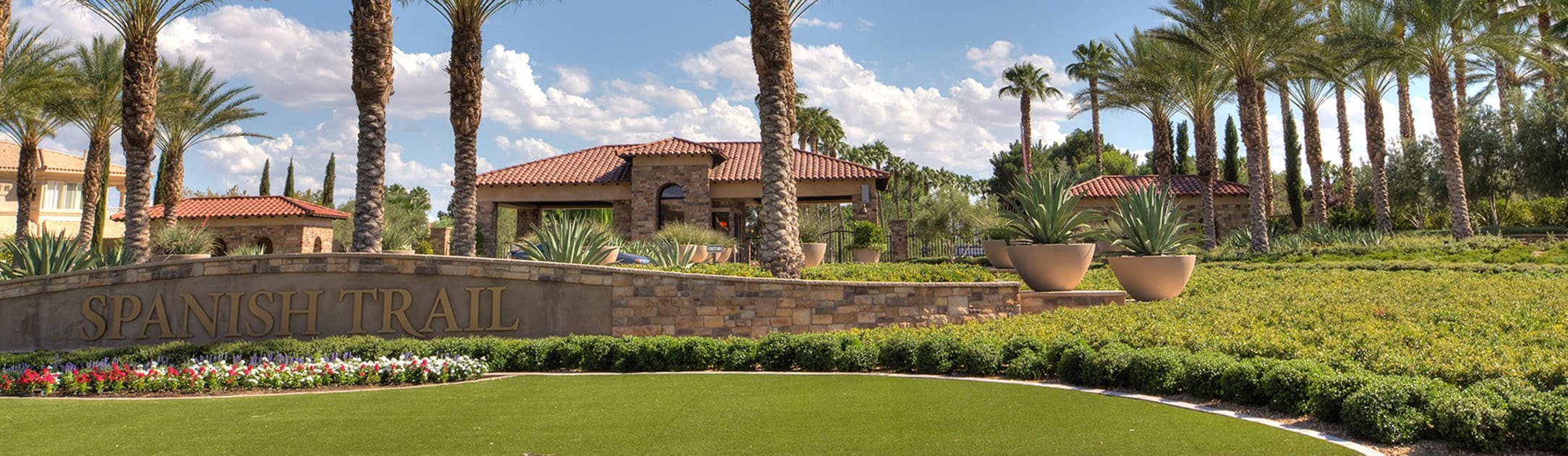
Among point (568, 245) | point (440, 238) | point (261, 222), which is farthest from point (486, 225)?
point (568, 245)

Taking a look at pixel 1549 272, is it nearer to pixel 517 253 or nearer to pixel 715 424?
pixel 715 424

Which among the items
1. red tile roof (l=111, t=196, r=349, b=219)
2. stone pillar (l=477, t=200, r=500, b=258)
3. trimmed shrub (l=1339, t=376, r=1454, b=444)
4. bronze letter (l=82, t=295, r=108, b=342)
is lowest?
trimmed shrub (l=1339, t=376, r=1454, b=444)

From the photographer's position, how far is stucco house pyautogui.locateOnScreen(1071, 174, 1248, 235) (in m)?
32.6

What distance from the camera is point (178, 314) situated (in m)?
11.9

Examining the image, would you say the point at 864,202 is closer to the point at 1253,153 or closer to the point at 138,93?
the point at 1253,153

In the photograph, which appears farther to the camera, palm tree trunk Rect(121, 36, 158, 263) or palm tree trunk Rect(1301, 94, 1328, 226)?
palm tree trunk Rect(1301, 94, 1328, 226)

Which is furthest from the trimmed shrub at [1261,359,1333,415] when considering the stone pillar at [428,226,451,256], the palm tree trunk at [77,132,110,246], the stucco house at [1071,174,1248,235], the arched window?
the palm tree trunk at [77,132,110,246]

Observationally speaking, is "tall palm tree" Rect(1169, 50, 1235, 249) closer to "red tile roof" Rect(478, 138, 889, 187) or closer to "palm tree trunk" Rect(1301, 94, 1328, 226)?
"palm tree trunk" Rect(1301, 94, 1328, 226)

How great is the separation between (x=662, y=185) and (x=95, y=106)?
688 inches

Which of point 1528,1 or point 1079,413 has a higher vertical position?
point 1528,1

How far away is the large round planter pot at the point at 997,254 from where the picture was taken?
23323 mm

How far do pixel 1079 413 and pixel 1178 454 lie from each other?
4.42 feet

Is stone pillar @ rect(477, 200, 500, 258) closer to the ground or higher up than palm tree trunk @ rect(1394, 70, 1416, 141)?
closer to the ground

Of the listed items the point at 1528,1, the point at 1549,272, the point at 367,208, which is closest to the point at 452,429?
the point at 367,208
